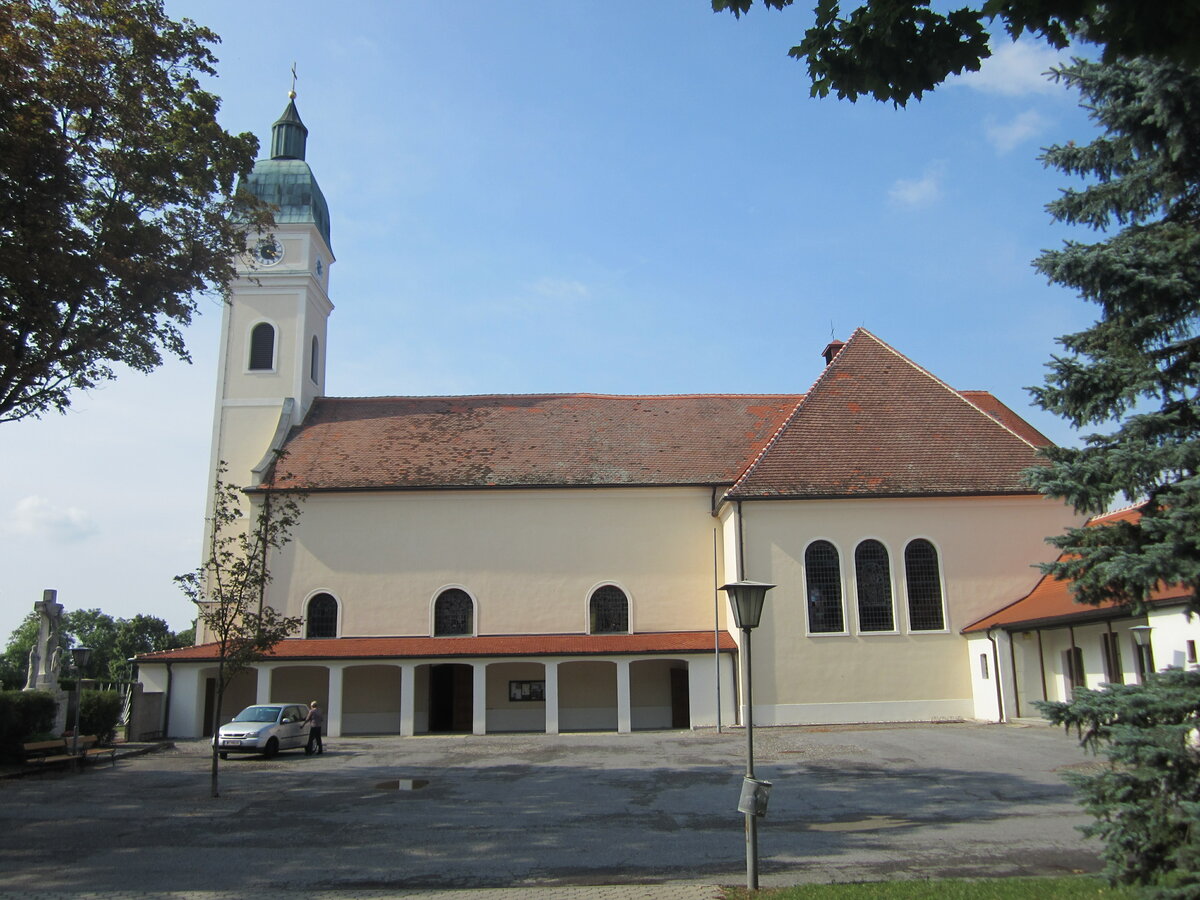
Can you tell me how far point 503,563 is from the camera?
1217 inches

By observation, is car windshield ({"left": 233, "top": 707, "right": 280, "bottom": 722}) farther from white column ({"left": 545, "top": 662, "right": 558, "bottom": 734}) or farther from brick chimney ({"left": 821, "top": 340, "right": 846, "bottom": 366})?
brick chimney ({"left": 821, "top": 340, "right": 846, "bottom": 366})

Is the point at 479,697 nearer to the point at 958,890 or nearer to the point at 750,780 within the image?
the point at 750,780

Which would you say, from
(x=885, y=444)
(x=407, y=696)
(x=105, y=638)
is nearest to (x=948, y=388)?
(x=885, y=444)

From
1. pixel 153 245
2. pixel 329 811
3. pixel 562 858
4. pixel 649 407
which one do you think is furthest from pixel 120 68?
pixel 649 407

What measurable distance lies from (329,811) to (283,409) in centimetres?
2269

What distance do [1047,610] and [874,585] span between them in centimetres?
524

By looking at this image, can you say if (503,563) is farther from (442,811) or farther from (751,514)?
(442,811)

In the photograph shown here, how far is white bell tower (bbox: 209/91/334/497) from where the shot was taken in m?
34.4

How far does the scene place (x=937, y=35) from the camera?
554 centimetres

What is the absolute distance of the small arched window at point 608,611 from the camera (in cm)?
3062

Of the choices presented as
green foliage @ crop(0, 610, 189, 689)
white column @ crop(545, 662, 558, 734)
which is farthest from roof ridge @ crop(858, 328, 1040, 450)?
green foliage @ crop(0, 610, 189, 689)

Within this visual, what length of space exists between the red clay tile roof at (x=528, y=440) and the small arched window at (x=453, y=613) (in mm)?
3675

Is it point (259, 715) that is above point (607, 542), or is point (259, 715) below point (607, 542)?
below

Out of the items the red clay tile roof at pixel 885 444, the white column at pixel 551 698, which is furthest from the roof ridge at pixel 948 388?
the white column at pixel 551 698
